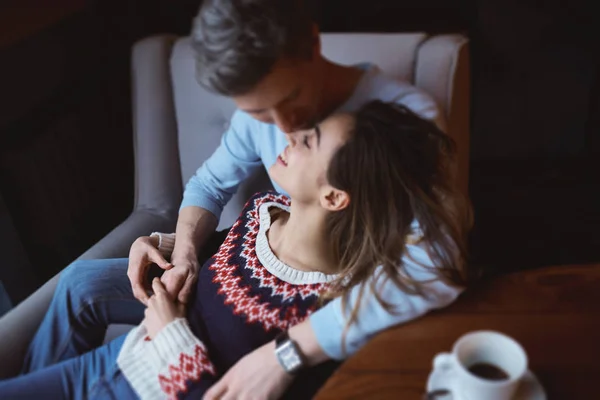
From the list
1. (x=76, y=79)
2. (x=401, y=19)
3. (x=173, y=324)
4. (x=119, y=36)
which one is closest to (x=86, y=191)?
(x=76, y=79)

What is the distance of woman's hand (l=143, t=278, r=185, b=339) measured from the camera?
2.93ft

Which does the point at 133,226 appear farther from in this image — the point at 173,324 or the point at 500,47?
the point at 500,47

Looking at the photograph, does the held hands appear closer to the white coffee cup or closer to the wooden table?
the wooden table

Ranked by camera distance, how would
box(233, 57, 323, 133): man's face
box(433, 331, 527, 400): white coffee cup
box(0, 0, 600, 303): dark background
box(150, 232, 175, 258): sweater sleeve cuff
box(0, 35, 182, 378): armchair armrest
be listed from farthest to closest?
box(0, 35, 182, 378): armchair armrest → box(0, 0, 600, 303): dark background → box(150, 232, 175, 258): sweater sleeve cuff → box(233, 57, 323, 133): man's face → box(433, 331, 527, 400): white coffee cup

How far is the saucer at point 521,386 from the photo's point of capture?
653 millimetres

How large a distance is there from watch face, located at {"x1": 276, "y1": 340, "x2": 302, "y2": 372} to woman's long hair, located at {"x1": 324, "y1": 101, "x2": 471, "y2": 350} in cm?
10

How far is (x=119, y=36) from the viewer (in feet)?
4.86

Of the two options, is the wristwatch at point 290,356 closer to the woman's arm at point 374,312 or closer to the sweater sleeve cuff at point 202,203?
the woman's arm at point 374,312

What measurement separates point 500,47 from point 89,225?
1.18 m

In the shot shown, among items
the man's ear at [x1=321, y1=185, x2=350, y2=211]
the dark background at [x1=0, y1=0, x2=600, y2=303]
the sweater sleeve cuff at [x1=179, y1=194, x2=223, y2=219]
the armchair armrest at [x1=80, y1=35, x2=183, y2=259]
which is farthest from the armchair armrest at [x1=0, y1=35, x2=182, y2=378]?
the man's ear at [x1=321, y1=185, x2=350, y2=211]

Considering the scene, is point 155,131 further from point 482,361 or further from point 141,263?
point 482,361

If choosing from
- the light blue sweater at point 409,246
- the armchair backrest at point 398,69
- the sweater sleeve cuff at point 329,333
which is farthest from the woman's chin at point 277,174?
the armchair backrest at point 398,69

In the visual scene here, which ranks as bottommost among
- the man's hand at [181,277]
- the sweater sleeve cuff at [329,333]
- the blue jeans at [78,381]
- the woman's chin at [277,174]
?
the blue jeans at [78,381]

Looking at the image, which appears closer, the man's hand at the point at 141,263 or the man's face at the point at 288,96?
the man's face at the point at 288,96
